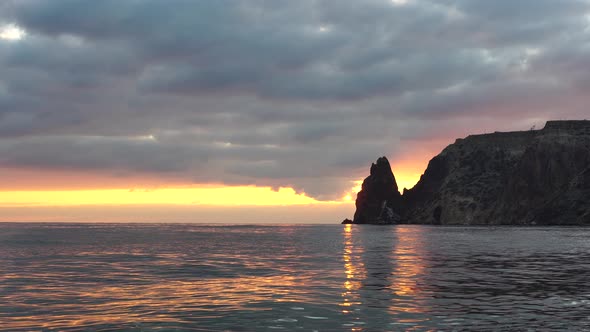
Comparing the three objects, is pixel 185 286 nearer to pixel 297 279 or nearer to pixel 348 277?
pixel 297 279

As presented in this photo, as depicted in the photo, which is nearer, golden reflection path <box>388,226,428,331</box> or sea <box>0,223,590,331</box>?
sea <box>0,223,590,331</box>

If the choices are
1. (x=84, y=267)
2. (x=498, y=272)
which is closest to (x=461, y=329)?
(x=498, y=272)

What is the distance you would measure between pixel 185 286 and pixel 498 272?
23774 mm

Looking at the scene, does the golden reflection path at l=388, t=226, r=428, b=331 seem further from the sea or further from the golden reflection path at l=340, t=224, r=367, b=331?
the golden reflection path at l=340, t=224, r=367, b=331

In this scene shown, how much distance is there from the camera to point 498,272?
144 ft

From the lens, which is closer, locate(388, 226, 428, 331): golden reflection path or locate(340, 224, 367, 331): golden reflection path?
locate(388, 226, 428, 331): golden reflection path

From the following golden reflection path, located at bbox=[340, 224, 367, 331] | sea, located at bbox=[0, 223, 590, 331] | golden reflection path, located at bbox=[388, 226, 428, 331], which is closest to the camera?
sea, located at bbox=[0, 223, 590, 331]

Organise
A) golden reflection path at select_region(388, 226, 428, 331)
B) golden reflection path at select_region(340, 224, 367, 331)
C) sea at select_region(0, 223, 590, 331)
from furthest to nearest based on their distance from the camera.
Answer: golden reflection path at select_region(340, 224, 367, 331)
golden reflection path at select_region(388, 226, 428, 331)
sea at select_region(0, 223, 590, 331)

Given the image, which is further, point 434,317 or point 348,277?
point 348,277

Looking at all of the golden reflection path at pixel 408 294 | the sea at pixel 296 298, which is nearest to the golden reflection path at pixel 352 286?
the sea at pixel 296 298

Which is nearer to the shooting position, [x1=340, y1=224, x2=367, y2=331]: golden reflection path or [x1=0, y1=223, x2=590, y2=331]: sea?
[x1=0, y1=223, x2=590, y2=331]: sea

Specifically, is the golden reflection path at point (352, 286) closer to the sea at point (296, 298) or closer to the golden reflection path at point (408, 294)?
the sea at point (296, 298)

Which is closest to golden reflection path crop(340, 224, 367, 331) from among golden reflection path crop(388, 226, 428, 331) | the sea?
the sea

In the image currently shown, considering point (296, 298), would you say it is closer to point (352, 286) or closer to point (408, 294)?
point (408, 294)
